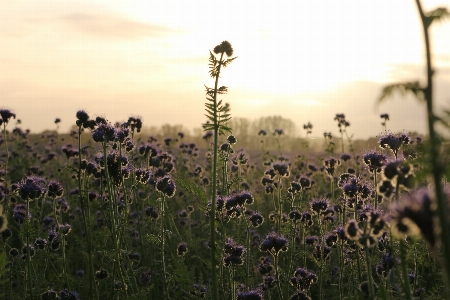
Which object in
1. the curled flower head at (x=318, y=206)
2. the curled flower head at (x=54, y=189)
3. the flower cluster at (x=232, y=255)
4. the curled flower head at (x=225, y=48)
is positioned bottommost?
the flower cluster at (x=232, y=255)

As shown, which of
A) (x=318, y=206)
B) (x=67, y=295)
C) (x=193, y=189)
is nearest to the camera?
(x=193, y=189)

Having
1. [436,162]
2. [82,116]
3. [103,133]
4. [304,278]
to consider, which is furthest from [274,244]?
[436,162]

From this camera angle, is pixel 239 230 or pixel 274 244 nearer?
pixel 274 244

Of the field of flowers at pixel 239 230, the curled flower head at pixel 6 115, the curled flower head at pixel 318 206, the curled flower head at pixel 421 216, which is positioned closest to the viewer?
the curled flower head at pixel 421 216

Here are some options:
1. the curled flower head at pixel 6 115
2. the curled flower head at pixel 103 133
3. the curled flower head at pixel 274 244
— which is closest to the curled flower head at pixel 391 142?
the curled flower head at pixel 274 244

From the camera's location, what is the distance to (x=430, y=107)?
1.96m

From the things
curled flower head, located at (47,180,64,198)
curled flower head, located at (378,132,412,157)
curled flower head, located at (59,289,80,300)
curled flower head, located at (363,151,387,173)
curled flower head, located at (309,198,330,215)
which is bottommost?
curled flower head, located at (59,289,80,300)

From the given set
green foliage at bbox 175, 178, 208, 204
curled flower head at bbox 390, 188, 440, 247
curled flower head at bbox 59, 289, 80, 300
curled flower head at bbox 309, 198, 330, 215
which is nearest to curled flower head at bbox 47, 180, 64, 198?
curled flower head at bbox 59, 289, 80, 300

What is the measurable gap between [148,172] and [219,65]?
162 inches

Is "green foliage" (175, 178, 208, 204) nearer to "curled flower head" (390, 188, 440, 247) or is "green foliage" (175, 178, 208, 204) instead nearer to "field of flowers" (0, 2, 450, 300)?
"field of flowers" (0, 2, 450, 300)

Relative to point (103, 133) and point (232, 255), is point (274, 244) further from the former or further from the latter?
point (103, 133)

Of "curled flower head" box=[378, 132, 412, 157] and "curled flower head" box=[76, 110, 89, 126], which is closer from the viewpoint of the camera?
"curled flower head" box=[378, 132, 412, 157]

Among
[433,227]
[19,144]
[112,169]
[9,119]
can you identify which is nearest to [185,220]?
[9,119]

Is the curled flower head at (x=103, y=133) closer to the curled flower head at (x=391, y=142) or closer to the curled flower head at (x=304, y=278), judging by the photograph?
the curled flower head at (x=304, y=278)
